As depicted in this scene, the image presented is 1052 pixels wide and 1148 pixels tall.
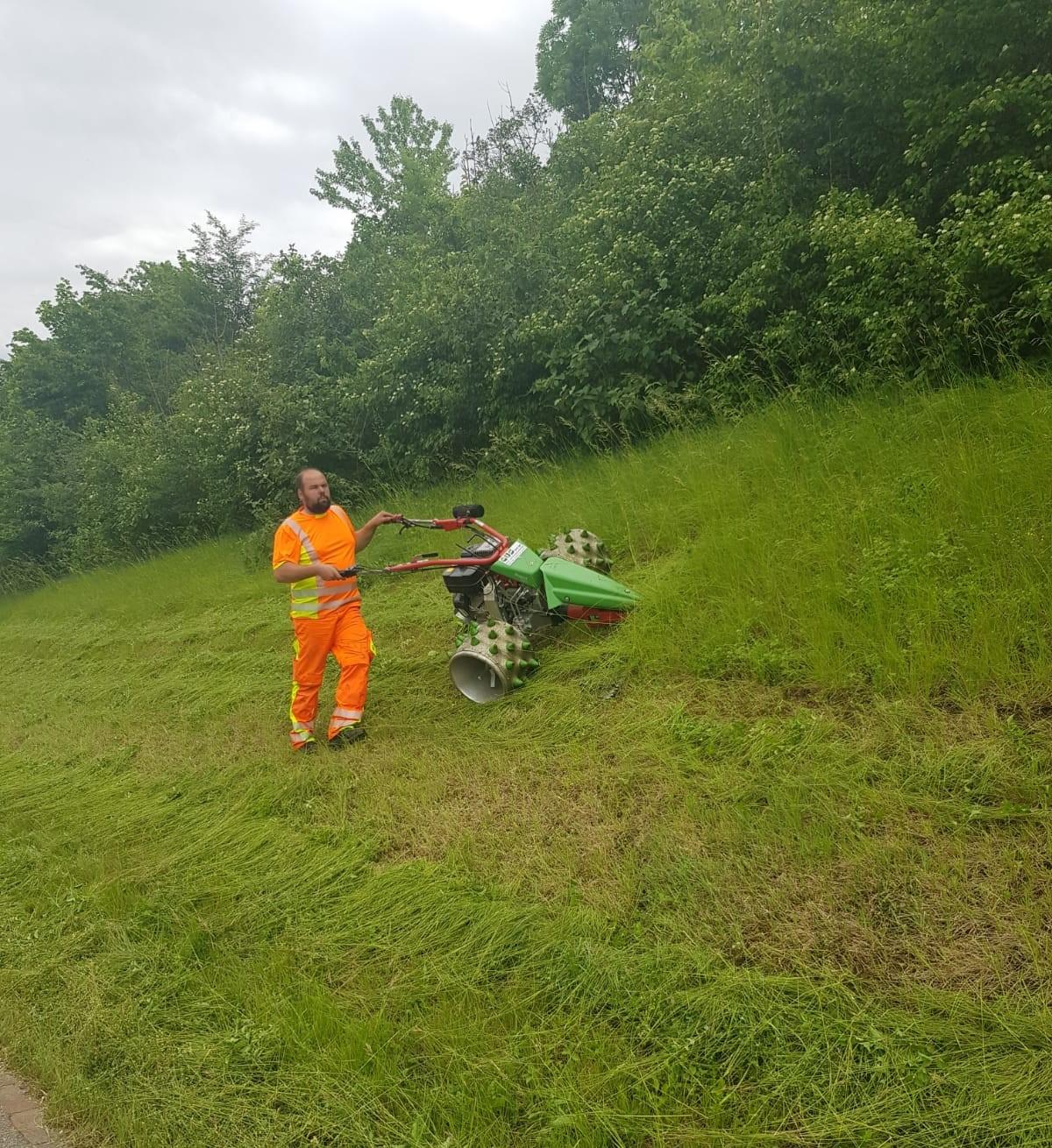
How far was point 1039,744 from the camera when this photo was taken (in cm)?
271

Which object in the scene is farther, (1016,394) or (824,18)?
(824,18)

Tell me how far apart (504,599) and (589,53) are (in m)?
24.8

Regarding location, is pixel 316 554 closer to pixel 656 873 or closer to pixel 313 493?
pixel 313 493

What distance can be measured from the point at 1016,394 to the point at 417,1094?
474 centimetres

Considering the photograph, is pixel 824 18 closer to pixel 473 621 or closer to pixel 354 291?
pixel 473 621

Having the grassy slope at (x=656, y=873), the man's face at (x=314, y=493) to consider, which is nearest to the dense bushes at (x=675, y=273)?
the grassy slope at (x=656, y=873)

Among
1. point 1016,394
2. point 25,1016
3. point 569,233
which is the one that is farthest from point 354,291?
point 25,1016

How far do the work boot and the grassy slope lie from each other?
112mm

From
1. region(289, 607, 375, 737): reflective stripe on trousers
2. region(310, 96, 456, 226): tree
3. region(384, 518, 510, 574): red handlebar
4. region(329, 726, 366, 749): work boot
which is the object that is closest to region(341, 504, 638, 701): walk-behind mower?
region(384, 518, 510, 574): red handlebar

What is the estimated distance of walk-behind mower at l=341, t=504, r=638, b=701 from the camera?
4.41m

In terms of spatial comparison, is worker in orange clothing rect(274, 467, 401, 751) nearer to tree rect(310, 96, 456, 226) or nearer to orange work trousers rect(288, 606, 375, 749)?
orange work trousers rect(288, 606, 375, 749)

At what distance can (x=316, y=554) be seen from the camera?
14.6ft

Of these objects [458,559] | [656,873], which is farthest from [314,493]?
[656,873]

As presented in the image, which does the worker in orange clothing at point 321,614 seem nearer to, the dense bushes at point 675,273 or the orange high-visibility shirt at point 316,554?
the orange high-visibility shirt at point 316,554
